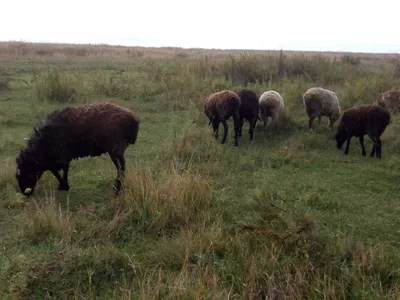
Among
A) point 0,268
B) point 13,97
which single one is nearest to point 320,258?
point 0,268

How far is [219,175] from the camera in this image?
826 cm

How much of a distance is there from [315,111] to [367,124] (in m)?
2.19

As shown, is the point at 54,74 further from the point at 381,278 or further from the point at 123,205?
the point at 381,278

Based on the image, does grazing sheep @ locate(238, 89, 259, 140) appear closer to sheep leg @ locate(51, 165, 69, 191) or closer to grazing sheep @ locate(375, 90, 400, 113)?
grazing sheep @ locate(375, 90, 400, 113)

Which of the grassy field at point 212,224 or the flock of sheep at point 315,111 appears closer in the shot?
the grassy field at point 212,224

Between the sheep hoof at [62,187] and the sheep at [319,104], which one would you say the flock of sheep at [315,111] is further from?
the sheep hoof at [62,187]

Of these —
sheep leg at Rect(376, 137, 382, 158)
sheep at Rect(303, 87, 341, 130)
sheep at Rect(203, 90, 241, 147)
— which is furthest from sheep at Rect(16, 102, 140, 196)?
sheep at Rect(303, 87, 341, 130)

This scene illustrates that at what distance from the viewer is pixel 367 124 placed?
10031 millimetres

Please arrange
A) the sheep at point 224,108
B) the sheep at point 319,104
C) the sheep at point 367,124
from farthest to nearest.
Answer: the sheep at point 319,104, the sheep at point 224,108, the sheep at point 367,124

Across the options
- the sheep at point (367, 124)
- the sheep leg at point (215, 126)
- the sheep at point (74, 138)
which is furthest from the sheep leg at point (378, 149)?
the sheep at point (74, 138)

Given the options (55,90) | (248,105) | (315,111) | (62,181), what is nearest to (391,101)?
(315,111)

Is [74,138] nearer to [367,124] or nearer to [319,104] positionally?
[367,124]

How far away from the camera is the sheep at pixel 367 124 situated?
32.2 ft

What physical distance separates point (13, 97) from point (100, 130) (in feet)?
35.7
